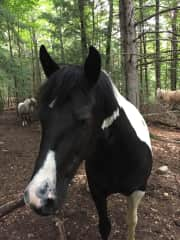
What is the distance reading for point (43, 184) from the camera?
4.55 feet

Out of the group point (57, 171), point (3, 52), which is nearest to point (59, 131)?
point (57, 171)

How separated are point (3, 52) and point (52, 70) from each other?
22.5 ft


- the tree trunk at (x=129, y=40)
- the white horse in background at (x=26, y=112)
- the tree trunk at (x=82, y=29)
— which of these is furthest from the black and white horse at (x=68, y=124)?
the white horse in background at (x=26, y=112)

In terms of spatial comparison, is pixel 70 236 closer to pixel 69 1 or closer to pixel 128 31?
pixel 128 31

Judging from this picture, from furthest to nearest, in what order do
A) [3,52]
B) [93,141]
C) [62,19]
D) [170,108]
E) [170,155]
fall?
[170,108] < [62,19] < [3,52] < [170,155] < [93,141]

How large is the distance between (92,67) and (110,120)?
0.50 meters

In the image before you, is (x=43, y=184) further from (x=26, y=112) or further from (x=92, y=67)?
(x=26, y=112)

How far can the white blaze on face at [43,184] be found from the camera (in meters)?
1.38

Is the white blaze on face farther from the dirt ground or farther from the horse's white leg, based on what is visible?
the dirt ground

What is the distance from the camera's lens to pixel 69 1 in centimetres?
962

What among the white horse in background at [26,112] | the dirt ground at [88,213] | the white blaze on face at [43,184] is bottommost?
the dirt ground at [88,213]

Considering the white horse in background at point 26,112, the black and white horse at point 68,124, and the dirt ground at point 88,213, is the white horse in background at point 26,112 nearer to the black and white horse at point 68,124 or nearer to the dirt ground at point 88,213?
the dirt ground at point 88,213

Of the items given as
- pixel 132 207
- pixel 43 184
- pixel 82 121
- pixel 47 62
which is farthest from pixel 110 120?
pixel 132 207

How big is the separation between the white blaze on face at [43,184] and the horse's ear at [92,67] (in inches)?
21.9
